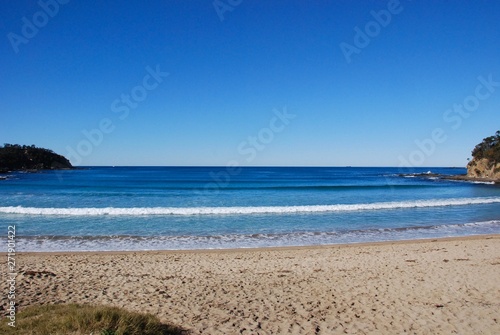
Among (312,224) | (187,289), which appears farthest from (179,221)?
(187,289)

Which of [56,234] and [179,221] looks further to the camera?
[179,221]

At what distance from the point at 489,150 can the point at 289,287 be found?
84.8 metres

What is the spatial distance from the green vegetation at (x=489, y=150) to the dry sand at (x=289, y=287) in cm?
7446

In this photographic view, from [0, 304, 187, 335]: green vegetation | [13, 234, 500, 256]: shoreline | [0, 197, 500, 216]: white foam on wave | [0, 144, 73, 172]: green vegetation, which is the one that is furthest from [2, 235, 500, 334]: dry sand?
[0, 144, 73, 172]: green vegetation

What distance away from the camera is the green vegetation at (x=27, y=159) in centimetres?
9911

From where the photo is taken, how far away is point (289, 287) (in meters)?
8.84

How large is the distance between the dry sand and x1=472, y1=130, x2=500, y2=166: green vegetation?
74462mm

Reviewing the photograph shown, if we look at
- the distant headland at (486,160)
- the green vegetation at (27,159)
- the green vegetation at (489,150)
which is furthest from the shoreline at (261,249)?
the green vegetation at (27,159)

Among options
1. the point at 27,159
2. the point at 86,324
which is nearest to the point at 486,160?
the point at 86,324

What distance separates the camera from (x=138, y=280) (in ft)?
30.5

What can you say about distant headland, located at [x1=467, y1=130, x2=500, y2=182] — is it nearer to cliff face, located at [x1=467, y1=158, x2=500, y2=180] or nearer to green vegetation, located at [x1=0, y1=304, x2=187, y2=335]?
cliff face, located at [x1=467, y1=158, x2=500, y2=180]

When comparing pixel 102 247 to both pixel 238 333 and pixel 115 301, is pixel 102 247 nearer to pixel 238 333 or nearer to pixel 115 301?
pixel 115 301

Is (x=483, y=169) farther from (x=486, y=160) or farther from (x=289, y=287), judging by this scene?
(x=289, y=287)

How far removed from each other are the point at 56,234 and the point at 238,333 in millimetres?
14070
